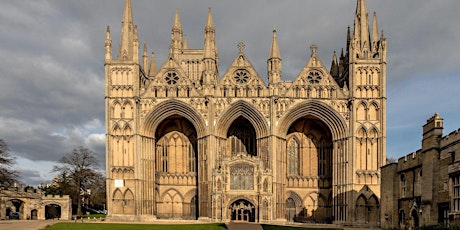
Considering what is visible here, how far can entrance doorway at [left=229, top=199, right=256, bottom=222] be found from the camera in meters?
50.6

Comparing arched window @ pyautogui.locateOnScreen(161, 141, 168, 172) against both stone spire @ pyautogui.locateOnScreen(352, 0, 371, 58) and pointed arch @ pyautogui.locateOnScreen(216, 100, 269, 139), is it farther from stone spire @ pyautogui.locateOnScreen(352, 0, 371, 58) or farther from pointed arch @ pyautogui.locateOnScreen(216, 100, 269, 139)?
stone spire @ pyautogui.locateOnScreen(352, 0, 371, 58)

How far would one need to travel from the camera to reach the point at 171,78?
54344 millimetres

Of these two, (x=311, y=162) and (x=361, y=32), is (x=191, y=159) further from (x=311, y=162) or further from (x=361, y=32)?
(x=361, y=32)

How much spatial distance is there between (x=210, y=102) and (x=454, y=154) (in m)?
31.9

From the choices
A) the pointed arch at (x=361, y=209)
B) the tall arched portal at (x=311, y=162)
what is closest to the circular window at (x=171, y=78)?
the tall arched portal at (x=311, y=162)

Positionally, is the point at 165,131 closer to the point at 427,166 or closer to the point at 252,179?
the point at 252,179

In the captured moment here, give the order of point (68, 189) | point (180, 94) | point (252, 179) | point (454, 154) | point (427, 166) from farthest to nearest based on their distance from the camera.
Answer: point (68, 189)
point (180, 94)
point (252, 179)
point (427, 166)
point (454, 154)

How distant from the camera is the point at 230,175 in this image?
165 ft

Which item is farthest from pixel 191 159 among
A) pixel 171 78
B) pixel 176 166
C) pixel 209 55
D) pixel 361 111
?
pixel 361 111

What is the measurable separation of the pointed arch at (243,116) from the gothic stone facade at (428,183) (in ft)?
66.3

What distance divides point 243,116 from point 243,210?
35.2 feet

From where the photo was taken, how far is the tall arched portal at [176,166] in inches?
2221

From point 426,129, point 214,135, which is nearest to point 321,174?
point 214,135

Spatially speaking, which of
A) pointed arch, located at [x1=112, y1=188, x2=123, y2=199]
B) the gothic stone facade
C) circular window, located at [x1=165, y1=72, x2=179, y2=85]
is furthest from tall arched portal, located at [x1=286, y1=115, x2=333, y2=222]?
the gothic stone facade
